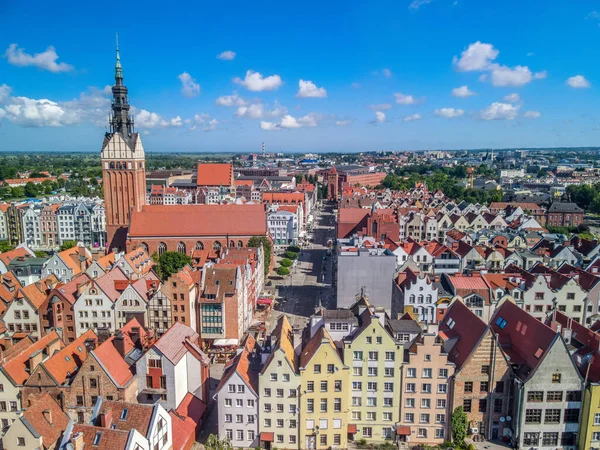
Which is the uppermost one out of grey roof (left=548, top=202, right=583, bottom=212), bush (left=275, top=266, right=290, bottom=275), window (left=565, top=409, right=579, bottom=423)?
grey roof (left=548, top=202, right=583, bottom=212)

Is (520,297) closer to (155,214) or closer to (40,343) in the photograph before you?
(40,343)

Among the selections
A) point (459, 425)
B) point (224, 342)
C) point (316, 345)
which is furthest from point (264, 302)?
point (459, 425)

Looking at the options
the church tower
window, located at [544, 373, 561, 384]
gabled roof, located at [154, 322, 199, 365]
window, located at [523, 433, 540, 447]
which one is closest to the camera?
window, located at [544, 373, 561, 384]

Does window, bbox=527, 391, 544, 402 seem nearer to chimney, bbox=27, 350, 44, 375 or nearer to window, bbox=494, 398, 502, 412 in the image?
window, bbox=494, 398, 502, 412

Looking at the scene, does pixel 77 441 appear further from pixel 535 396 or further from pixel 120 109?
pixel 120 109

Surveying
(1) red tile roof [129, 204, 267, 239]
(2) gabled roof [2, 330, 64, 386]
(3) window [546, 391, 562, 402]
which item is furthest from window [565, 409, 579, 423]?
(1) red tile roof [129, 204, 267, 239]

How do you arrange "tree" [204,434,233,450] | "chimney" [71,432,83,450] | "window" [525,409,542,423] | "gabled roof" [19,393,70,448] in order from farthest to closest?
"window" [525,409,542,423] < "gabled roof" [19,393,70,448] < "tree" [204,434,233,450] < "chimney" [71,432,83,450]

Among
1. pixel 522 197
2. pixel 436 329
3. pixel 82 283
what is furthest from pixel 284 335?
pixel 522 197

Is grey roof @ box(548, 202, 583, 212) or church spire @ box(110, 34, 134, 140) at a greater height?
church spire @ box(110, 34, 134, 140)
